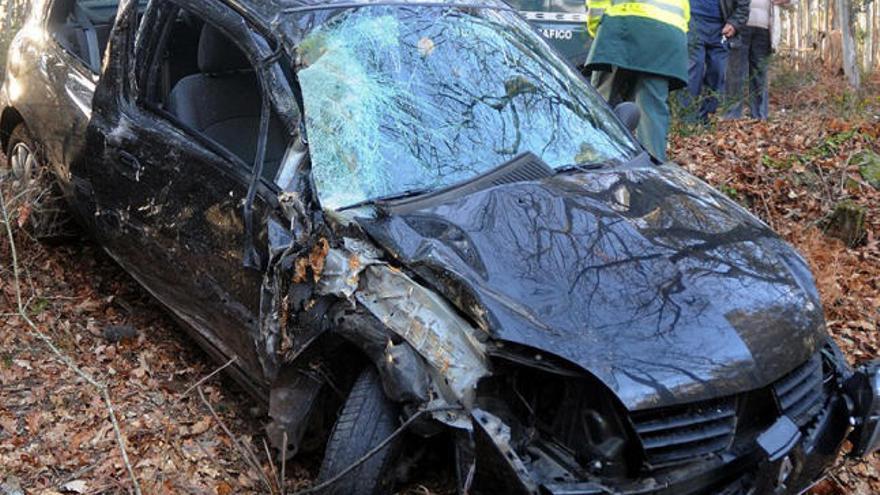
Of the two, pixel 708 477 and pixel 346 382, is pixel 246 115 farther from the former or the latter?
pixel 708 477

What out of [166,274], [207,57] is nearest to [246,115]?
[207,57]

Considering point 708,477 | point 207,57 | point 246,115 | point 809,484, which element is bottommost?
point 809,484

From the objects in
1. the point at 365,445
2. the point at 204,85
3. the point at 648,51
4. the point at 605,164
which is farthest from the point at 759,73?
the point at 365,445

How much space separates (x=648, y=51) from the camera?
6934mm

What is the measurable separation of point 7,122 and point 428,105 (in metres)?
3.30

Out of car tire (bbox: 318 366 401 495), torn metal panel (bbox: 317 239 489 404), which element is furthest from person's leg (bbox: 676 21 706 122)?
car tire (bbox: 318 366 401 495)

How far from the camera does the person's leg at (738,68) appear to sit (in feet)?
33.9

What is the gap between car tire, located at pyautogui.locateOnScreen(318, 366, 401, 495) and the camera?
3309 mm

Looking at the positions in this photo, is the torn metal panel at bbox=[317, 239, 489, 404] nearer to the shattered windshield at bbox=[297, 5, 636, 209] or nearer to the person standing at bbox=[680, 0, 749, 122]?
the shattered windshield at bbox=[297, 5, 636, 209]

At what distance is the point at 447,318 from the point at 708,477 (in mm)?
967

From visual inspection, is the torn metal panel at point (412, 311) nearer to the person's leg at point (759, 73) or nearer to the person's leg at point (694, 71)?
the person's leg at point (694, 71)

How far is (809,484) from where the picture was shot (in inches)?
135

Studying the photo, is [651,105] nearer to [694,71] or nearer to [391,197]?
[694,71]

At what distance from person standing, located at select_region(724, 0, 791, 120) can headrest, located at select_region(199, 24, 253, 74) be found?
6.45 m
